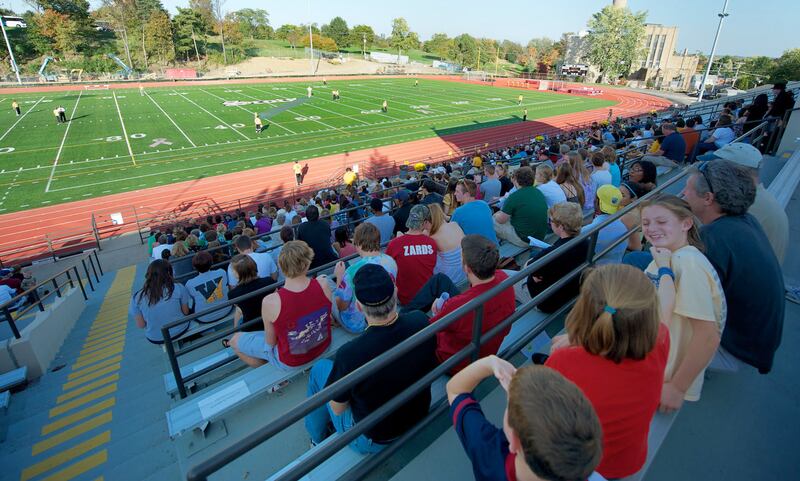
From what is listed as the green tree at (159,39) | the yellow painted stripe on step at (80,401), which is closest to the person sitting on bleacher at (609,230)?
the yellow painted stripe on step at (80,401)

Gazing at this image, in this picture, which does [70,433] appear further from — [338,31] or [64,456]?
[338,31]

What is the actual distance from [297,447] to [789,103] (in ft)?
42.8

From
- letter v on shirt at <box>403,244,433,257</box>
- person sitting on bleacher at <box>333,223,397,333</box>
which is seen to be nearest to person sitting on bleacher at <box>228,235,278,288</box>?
person sitting on bleacher at <box>333,223,397,333</box>

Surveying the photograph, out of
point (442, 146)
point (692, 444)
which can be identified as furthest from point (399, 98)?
point (692, 444)

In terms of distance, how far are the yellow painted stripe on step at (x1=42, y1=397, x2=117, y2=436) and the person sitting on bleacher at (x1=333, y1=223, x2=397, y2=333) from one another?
143 inches

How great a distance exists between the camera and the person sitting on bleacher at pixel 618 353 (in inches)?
61.8

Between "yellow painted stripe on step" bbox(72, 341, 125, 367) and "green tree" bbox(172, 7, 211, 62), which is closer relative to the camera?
"yellow painted stripe on step" bbox(72, 341, 125, 367)

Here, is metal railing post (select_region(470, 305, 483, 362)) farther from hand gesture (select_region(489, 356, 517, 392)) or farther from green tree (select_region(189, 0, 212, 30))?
green tree (select_region(189, 0, 212, 30))

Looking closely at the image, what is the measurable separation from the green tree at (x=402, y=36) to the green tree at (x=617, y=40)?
61.6m

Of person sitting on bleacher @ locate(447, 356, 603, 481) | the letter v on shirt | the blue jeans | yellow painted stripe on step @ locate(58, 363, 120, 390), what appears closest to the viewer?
person sitting on bleacher @ locate(447, 356, 603, 481)

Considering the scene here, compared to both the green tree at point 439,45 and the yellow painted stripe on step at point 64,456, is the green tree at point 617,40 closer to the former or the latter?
the green tree at point 439,45

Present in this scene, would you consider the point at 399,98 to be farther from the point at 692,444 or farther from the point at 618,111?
the point at 692,444

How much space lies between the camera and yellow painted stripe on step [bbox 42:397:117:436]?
16.4 feet

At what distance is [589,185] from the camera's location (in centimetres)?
656
